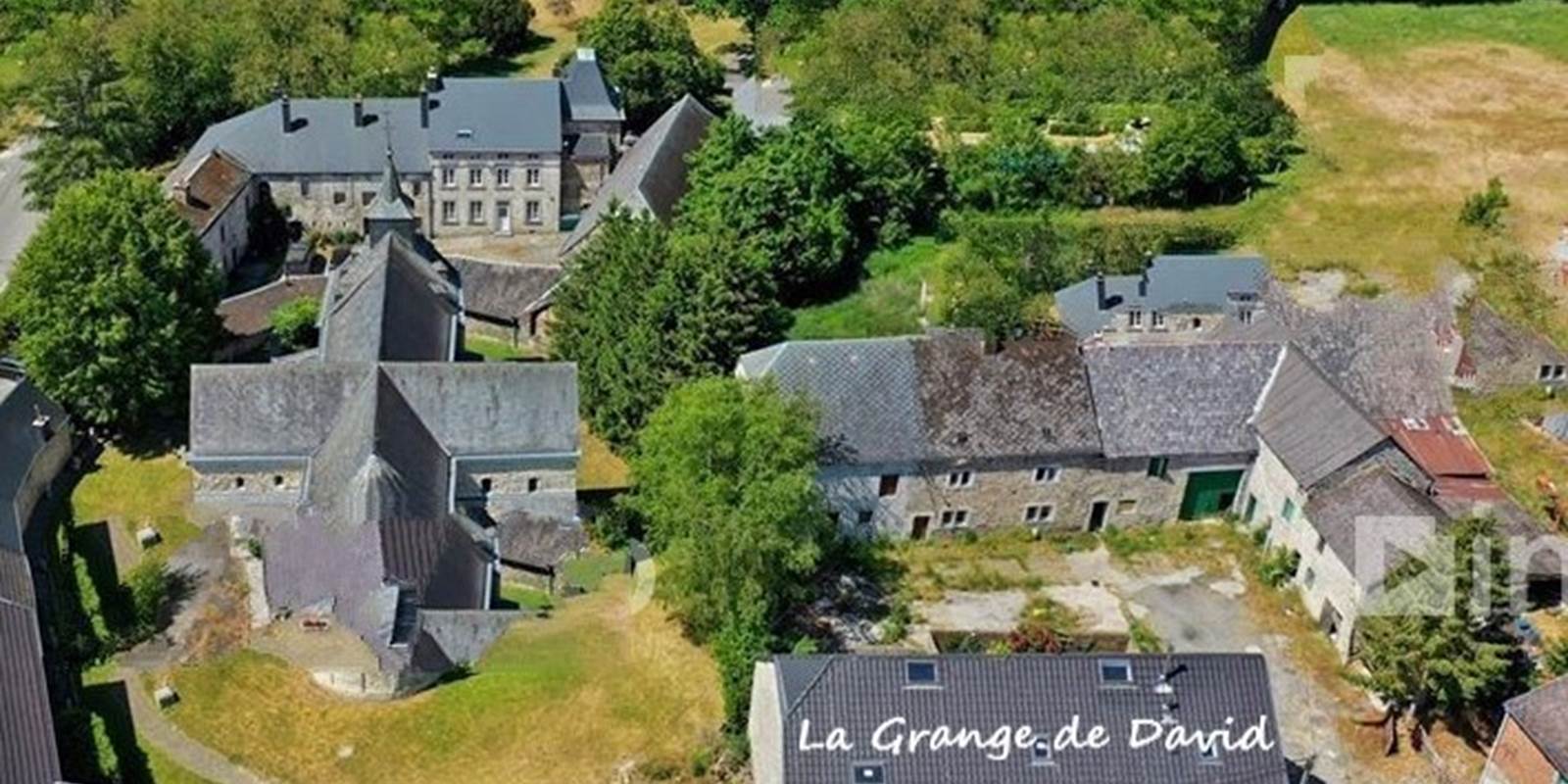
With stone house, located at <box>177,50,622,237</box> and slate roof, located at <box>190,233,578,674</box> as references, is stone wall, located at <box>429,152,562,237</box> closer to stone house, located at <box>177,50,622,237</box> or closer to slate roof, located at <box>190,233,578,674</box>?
stone house, located at <box>177,50,622,237</box>

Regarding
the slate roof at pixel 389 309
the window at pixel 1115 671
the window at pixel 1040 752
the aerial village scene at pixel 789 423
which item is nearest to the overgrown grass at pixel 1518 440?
the aerial village scene at pixel 789 423

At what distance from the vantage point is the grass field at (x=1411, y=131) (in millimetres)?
85250

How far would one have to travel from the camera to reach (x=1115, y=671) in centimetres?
4656

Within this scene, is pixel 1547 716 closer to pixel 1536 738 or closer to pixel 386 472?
pixel 1536 738

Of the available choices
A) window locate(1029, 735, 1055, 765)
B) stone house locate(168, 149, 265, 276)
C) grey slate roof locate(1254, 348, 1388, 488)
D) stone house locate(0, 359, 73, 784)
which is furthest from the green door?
stone house locate(168, 149, 265, 276)

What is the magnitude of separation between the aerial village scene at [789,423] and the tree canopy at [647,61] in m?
1.16

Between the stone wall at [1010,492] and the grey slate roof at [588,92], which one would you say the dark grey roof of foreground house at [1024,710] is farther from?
the grey slate roof at [588,92]

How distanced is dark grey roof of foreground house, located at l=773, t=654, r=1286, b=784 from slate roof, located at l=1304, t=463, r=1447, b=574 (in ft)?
45.5

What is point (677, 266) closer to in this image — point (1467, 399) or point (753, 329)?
point (753, 329)

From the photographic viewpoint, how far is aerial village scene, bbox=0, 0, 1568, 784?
5253 centimetres

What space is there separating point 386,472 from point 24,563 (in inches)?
515

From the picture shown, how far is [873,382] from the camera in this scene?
6456 cm

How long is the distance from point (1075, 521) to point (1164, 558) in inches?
148

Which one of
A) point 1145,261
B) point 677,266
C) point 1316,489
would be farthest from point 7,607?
point 1145,261
